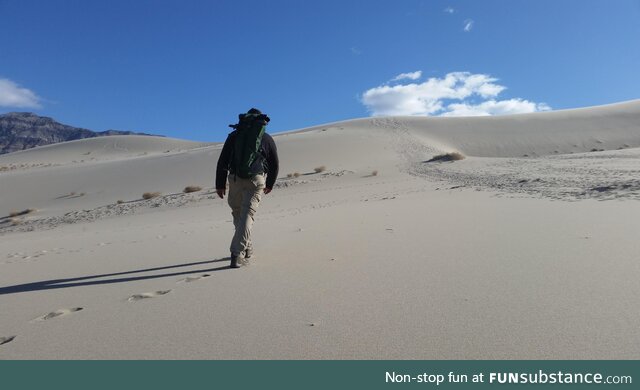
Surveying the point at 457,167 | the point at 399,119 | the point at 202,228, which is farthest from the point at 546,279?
the point at 399,119

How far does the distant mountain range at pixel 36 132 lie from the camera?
164812 mm

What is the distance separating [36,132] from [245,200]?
20980cm

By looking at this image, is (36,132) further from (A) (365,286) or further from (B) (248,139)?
(A) (365,286)

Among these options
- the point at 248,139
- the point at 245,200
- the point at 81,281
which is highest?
the point at 248,139

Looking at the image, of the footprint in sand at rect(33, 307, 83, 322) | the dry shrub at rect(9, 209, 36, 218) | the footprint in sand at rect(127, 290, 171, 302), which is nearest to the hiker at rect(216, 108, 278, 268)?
the footprint in sand at rect(127, 290, 171, 302)

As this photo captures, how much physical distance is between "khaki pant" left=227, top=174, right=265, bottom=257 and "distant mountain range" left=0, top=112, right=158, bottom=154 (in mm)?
184626

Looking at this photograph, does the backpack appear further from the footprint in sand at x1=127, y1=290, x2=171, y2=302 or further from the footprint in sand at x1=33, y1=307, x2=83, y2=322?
the footprint in sand at x1=33, y1=307, x2=83, y2=322

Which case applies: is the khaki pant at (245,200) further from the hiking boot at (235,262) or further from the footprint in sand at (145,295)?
the footprint in sand at (145,295)

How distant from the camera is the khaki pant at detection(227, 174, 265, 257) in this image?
169 inches

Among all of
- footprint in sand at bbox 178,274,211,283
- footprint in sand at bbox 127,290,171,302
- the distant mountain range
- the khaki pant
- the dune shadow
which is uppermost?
the distant mountain range

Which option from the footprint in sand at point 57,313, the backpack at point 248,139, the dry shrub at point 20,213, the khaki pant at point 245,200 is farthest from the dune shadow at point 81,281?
the dry shrub at point 20,213

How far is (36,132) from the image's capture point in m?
178

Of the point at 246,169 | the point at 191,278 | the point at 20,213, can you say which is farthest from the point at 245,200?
the point at 20,213
